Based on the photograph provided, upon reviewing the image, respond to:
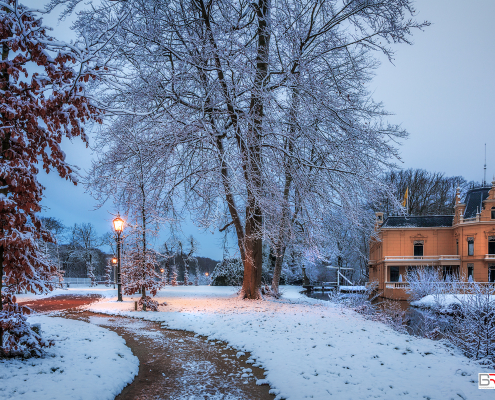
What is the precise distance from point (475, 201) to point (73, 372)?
36320 millimetres

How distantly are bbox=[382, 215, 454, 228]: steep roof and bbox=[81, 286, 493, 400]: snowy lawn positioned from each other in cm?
2713

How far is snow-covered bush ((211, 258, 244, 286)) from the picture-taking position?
28.8m

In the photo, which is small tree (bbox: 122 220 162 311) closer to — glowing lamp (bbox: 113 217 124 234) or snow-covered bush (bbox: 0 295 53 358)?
glowing lamp (bbox: 113 217 124 234)

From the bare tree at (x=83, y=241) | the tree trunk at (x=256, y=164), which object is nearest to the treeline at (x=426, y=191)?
the tree trunk at (x=256, y=164)

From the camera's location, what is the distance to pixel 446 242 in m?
33.0

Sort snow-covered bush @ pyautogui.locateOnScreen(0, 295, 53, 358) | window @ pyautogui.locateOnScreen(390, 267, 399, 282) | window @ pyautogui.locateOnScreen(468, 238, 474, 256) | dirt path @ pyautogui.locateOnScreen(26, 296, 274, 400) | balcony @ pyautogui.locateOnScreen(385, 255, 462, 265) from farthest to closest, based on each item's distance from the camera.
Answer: window @ pyautogui.locateOnScreen(390, 267, 399, 282) → balcony @ pyautogui.locateOnScreen(385, 255, 462, 265) → window @ pyautogui.locateOnScreen(468, 238, 474, 256) → snow-covered bush @ pyautogui.locateOnScreen(0, 295, 53, 358) → dirt path @ pyautogui.locateOnScreen(26, 296, 274, 400)

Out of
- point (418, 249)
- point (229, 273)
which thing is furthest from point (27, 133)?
point (418, 249)

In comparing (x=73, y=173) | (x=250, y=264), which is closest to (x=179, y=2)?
(x=73, y=173)

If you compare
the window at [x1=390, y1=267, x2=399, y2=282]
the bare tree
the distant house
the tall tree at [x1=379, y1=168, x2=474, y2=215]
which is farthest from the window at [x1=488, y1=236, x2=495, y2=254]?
the bare tree

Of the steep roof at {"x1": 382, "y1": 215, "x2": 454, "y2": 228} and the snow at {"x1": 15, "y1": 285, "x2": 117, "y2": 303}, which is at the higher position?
the steep roof at {"x1": 382, "y1": 215, "x2": 454, "y2": 228}

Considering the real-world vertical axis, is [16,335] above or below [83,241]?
below

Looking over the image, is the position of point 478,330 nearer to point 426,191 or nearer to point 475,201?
point 475,201

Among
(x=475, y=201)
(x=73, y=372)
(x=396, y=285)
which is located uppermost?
(x=475, y=201)

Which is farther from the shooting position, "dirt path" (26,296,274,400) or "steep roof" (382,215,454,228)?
"steep roof" (382,215,454,228)
